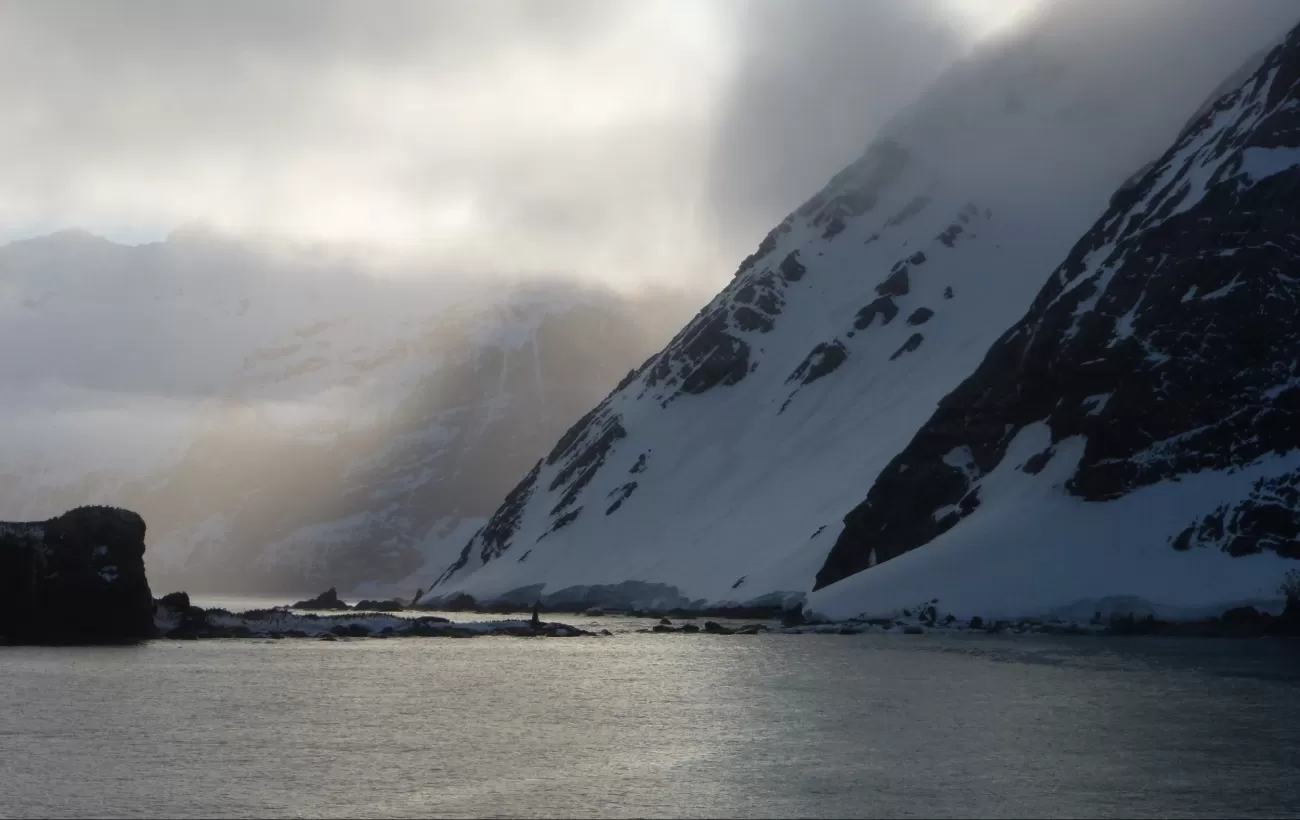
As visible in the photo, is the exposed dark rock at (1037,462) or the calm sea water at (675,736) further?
the exposed dark rock at (1037,462)

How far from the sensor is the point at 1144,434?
108 m

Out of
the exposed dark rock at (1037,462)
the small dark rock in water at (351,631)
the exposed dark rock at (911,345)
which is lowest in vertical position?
the small dark rock in water at (351,631)

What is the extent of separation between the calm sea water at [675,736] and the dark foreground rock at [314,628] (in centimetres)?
3514

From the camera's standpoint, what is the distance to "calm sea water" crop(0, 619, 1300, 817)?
37.3m

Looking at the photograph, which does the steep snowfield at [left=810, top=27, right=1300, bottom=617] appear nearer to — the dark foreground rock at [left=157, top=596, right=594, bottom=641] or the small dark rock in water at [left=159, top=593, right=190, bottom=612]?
the dark foreground rock at [left=157, top=596, right=594, bottom=641]

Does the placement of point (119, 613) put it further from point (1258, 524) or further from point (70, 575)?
point (1258, 524)

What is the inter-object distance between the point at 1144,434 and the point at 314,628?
268 feet

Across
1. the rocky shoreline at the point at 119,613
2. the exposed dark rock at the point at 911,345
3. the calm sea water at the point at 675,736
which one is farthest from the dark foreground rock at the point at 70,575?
the exposed dark rock at the point at 911,345

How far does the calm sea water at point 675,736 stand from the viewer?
37312 millimetres

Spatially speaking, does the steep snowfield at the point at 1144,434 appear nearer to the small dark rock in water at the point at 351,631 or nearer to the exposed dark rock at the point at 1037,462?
the exposed dark rock at the point at 1037,462

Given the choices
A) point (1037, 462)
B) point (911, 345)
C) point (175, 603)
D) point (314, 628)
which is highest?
point (911, 345)

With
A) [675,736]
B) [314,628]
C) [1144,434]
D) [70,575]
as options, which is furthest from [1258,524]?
[70,575]

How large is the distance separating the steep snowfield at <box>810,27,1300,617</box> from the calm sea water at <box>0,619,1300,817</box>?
557 inches

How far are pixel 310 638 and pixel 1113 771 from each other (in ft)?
311
